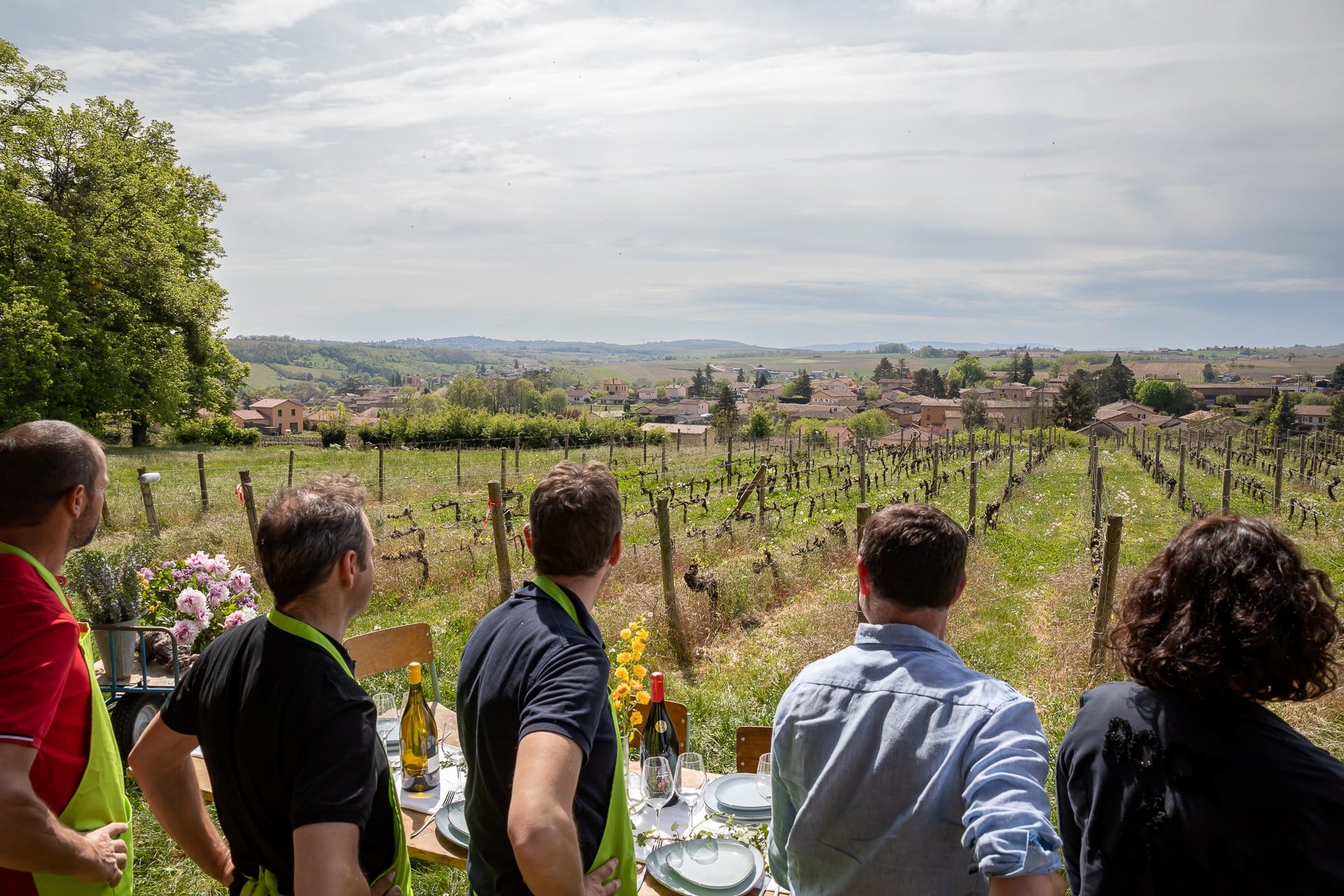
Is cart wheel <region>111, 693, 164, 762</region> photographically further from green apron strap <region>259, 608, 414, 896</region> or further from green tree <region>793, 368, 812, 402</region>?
green tree <region>793, 368, 812, 402</region>

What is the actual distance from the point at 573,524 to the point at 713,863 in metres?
1.23

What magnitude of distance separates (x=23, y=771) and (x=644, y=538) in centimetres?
1097

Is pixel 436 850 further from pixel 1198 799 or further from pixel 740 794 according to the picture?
pixel 1198 799

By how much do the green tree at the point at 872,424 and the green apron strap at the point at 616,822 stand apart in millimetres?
68975

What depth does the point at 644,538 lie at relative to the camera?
41.2 ft

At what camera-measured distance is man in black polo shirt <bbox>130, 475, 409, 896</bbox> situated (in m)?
1.48

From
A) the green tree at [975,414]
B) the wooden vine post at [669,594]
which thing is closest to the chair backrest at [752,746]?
the wooden vine post at [669,594]

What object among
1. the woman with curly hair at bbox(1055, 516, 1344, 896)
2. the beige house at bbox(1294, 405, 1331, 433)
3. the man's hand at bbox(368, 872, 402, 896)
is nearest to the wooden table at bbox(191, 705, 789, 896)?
the man's hand at bbox(368, 872, 402, 896)

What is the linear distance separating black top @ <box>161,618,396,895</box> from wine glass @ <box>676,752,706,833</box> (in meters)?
1.09

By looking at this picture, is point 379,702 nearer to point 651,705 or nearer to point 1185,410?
point 651,705

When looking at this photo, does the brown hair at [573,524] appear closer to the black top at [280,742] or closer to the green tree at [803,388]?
the black top at [280,742]

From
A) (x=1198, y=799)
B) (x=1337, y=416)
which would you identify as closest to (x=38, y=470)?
(x=1198, y=799)

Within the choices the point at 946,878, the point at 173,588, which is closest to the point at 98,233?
the point at 173,588

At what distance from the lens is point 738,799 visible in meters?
2.54
